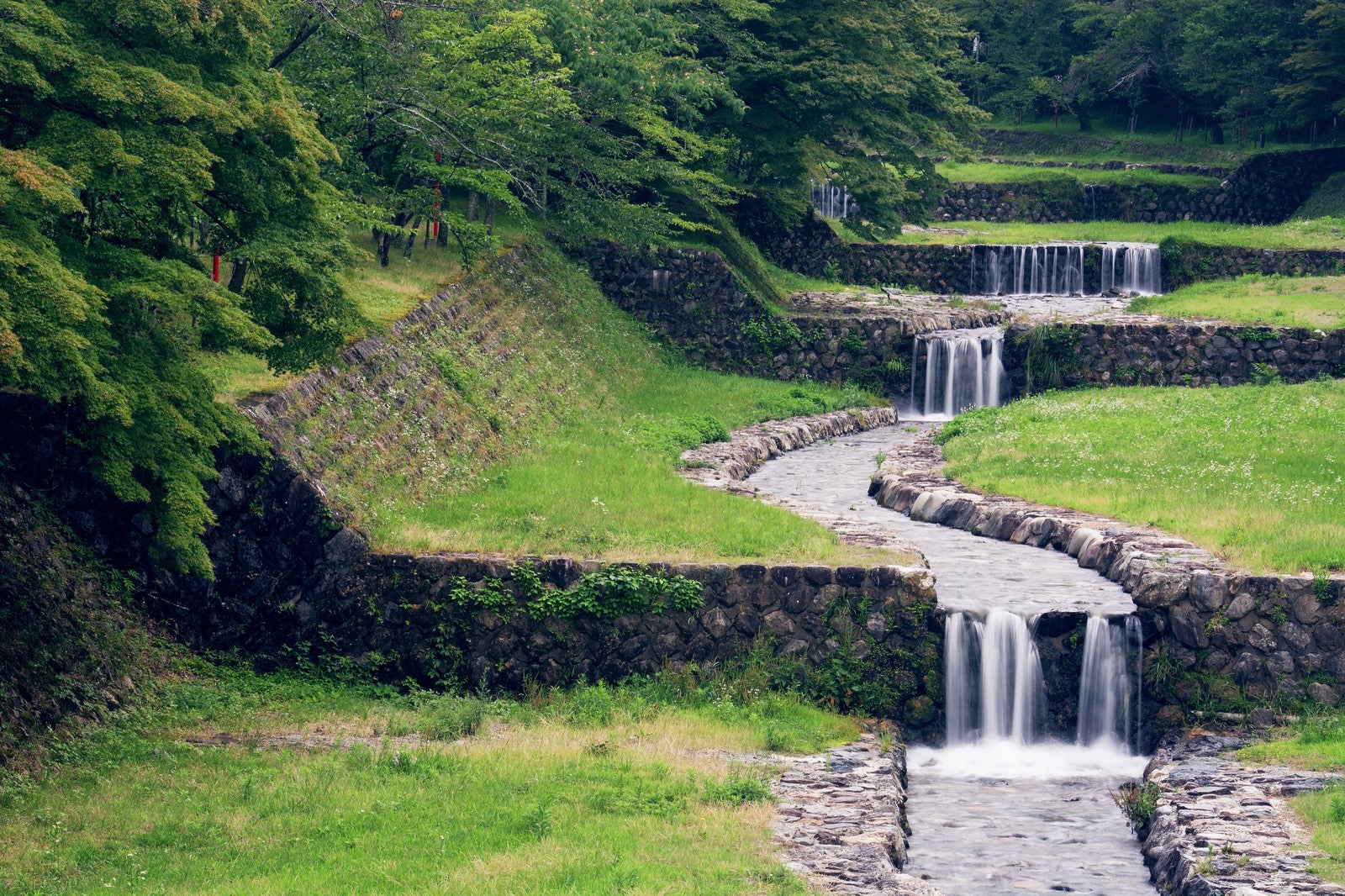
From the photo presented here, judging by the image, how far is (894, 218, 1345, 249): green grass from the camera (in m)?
52.4

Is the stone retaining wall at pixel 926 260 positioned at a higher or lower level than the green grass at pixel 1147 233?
lower

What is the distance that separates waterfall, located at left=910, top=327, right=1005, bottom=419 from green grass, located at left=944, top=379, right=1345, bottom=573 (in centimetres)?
267

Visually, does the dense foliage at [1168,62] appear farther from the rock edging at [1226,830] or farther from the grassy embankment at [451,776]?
the rock edging at [1226,830]

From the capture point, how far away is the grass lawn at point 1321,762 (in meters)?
14.9

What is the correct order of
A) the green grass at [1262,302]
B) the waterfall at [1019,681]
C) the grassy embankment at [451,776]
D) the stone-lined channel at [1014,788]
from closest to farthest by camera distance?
the grassy embankment at [451,776], the stone-lined channel at [1014,788], the waterfall at [1019,681], the green grass at [1262,302]

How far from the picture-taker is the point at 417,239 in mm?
37781

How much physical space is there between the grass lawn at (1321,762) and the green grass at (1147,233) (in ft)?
113

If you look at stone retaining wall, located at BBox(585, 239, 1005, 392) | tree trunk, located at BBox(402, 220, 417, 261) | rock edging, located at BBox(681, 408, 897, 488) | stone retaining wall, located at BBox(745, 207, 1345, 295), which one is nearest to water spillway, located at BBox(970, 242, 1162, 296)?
stone retaining wall, located at BBox(745, 207, 1345, 295)

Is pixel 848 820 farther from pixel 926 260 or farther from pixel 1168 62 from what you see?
pixel 1168 62

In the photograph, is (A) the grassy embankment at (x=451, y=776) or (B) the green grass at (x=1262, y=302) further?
(B) the green grass at (x=1262, y=302)

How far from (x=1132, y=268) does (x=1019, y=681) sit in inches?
1339

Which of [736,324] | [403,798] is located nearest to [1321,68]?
[736,324]

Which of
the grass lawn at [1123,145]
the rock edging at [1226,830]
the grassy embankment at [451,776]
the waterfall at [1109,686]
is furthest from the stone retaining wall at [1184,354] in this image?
the grass lawn at [1123,145]

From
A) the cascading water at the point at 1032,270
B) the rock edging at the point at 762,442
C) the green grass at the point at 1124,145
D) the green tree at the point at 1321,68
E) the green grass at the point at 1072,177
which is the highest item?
the green tree at the point at 1321,68
